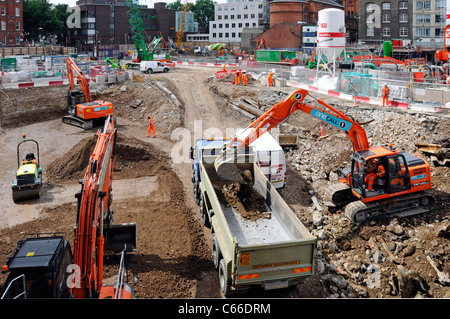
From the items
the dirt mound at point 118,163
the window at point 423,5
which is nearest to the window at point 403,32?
the window at point 423,5

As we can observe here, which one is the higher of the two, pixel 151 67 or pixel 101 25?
pixel 101 25

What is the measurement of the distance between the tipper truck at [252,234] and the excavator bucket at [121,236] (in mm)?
2210

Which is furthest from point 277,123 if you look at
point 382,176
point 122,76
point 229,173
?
point 122,76

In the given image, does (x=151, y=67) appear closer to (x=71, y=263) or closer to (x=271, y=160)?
(x=271, y=160)

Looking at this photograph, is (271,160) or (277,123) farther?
(271,160)

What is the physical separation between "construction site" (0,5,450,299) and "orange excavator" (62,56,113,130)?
0.48 feet

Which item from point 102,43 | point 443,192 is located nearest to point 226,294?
point 443,192

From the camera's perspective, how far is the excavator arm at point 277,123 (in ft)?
45.0

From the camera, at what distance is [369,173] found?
1359 cm

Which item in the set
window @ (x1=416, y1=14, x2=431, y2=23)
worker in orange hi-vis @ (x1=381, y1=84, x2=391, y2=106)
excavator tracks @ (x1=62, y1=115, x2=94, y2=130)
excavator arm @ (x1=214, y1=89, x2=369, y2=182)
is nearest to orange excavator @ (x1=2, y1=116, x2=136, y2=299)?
excavator arm @ (x1=214, y1=89, x2=369, y2=182)

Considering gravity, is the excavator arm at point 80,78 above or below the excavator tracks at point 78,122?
above

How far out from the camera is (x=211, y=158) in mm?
15172

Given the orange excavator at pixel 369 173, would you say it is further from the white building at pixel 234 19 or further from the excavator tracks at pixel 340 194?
the white building at pixel 234 19

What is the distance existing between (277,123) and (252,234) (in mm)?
4124
